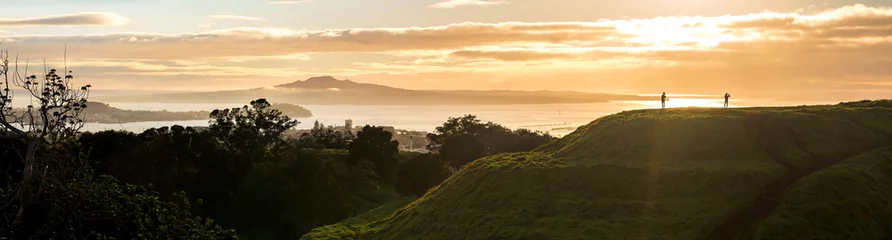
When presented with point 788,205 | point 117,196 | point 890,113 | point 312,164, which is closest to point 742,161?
point 788,205

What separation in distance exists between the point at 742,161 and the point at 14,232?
3122cm

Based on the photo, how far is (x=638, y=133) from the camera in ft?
125

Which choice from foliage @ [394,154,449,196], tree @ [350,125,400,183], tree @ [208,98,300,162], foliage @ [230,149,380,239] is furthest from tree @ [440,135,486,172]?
tree @ [208,98,300,162]

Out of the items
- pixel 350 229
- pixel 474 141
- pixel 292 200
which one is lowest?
pixel 292 200

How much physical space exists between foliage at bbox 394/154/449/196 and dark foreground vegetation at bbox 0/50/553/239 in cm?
13

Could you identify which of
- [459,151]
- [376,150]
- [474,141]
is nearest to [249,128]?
[376,150]

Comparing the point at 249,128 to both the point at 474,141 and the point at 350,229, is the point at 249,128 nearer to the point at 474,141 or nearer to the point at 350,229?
the point at 474,141

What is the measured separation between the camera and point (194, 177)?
64312 mm

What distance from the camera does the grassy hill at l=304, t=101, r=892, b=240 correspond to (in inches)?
1164

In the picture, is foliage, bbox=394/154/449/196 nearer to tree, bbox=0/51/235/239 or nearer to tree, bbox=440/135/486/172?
tree, bbox=440/135/486/172

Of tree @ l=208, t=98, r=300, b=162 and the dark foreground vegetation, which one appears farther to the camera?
tree @ l=208, t=98, r=300, b=162

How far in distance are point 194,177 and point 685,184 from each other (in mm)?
46272

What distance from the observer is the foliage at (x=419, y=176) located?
3093 inches

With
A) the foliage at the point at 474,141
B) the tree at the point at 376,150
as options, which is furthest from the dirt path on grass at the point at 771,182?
the tree at the point at 376,150
